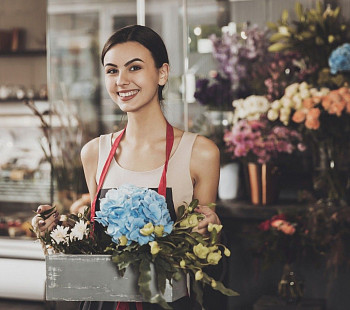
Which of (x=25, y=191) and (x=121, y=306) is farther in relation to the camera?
(x=25, y=191)

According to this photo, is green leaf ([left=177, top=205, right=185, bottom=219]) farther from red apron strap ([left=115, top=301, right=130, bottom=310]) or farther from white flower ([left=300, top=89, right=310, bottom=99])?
white flower ([left=300, top=89, right=310, bottom=99])

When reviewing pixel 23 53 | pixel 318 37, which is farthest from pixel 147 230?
pixel 23 53

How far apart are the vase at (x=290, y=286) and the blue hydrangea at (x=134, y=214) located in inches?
83.6

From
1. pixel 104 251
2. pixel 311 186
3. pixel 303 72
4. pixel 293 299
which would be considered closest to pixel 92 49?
pixel 303 72

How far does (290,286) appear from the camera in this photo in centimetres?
372

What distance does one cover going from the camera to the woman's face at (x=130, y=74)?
6.44 ft

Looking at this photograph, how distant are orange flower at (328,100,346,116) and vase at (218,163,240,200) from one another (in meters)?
0.65

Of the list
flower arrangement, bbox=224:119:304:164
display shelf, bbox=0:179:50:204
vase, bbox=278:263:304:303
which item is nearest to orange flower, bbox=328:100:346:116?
flower arrangement, bbox=224:119:304:164

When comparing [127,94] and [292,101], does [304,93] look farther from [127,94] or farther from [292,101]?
[127,94]

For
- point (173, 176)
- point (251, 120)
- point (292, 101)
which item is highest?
point (292, 101)

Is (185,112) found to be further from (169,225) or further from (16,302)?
(169,225)

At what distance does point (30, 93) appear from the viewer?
5.75 m

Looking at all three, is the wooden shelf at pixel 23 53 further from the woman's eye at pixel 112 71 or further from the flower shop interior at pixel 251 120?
the woman's eye at pixel 112 71

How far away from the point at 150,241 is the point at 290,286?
2180 millimetres
